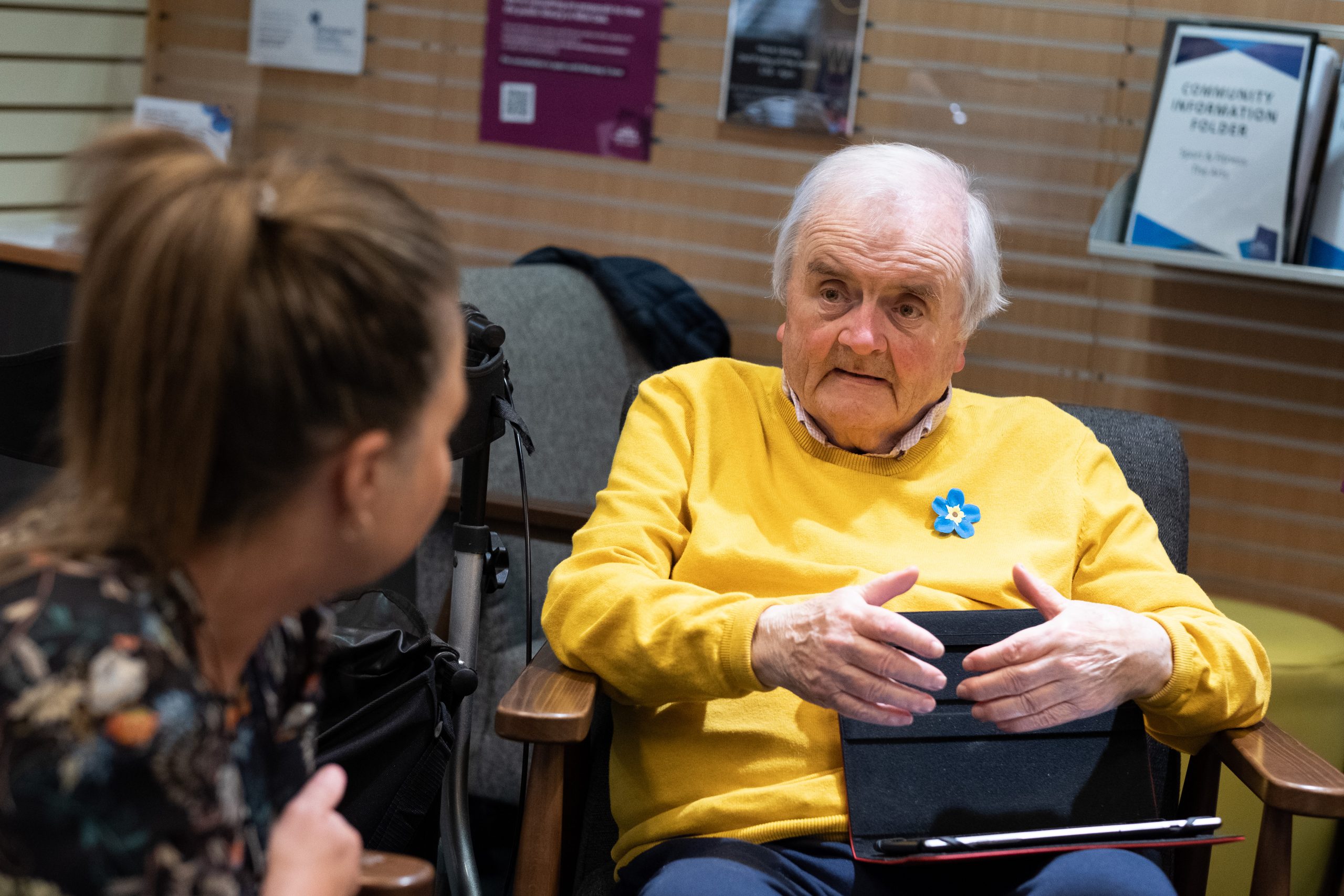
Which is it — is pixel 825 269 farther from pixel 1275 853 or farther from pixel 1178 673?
pixel 1275 853

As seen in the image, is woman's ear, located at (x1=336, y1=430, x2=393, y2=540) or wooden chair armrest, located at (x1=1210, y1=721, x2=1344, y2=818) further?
wooden chair armrest, located at (x1=1210, y1=721, x2=1344, y2=818)

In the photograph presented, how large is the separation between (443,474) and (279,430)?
0.51 ft

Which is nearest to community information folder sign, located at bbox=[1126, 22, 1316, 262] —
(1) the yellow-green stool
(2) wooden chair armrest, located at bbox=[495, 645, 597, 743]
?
(1) the yellow-green stool

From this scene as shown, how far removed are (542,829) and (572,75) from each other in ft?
6.99

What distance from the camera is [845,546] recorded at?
169cm

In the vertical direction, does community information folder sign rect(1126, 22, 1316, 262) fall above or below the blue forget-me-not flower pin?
above


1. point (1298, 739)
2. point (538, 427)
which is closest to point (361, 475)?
point (538, 427)

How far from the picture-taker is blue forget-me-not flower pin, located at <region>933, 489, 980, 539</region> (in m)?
1.72

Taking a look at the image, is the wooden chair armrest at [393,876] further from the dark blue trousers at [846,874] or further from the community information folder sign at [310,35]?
the community information folder sign at [310,35]

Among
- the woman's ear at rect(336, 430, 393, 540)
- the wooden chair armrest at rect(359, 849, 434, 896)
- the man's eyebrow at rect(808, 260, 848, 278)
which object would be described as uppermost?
the man's eyebrow at rect(808, 260, 848, 278)

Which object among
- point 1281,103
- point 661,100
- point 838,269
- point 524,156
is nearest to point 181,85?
point 524,156

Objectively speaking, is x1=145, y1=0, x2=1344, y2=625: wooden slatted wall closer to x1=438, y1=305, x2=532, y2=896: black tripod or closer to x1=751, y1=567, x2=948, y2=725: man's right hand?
x1=438, y1=305, x2=532, y2=896: black tripod

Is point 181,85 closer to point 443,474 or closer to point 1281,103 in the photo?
point 1281,103

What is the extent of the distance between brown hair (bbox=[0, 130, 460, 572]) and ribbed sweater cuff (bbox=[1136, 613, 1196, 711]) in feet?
3.55
